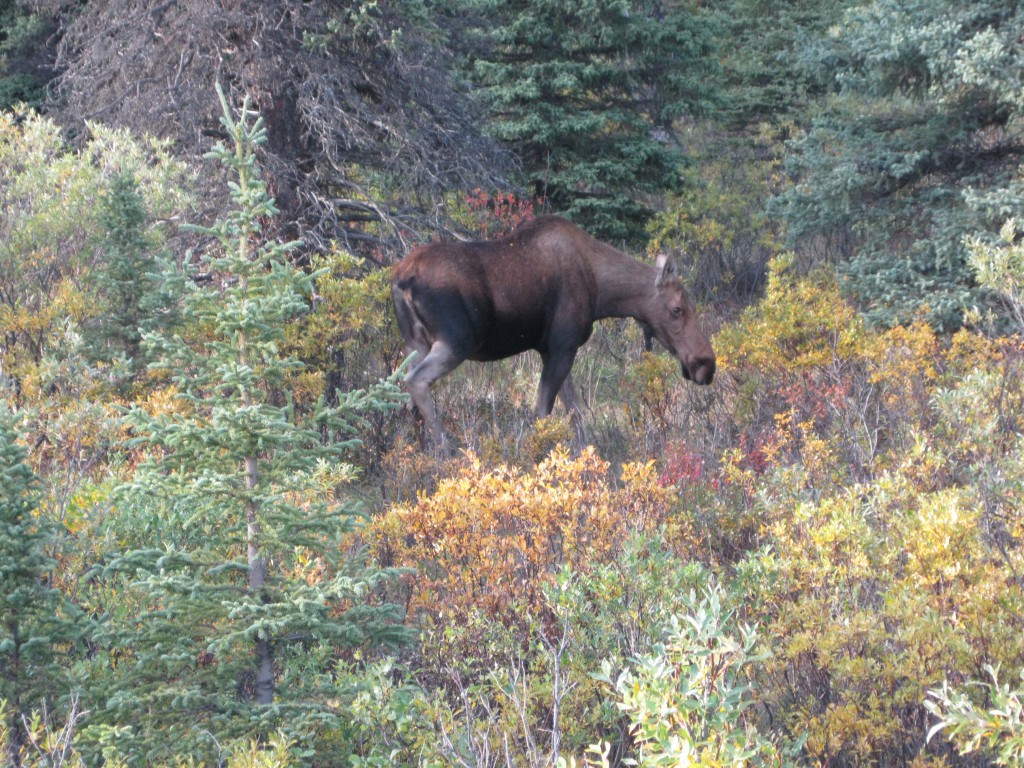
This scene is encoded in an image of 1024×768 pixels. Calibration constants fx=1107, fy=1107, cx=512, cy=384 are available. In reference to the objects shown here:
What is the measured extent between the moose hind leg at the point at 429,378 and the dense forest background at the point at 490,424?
0.90 ft

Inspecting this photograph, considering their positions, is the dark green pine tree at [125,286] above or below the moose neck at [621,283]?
above

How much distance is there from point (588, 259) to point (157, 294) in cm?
396

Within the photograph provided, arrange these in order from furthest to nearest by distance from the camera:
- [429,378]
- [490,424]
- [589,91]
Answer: [589,91] → [490,424] → [429,378]

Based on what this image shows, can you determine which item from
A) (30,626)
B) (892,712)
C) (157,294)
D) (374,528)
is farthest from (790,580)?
(157,294)

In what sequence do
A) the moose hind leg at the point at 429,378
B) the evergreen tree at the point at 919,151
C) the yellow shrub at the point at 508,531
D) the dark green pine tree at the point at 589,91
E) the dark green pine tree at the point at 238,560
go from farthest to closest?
the dark green pine tree at the point at 589,91 < the evergreen tree at the point at 919,151 < the moose hind leg at the point at 429,378 < the yellow shrub at the point at 508,531 < the dark green pine tree at the point at 238,560

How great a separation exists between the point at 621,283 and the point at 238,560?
672cm

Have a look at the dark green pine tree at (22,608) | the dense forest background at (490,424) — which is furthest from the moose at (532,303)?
the dark green pine tree at (22,608)

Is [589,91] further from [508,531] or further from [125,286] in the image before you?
[508,531]

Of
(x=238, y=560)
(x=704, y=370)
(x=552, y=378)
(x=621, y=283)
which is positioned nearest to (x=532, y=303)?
(x=552, y=378)

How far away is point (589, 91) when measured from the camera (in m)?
16.0

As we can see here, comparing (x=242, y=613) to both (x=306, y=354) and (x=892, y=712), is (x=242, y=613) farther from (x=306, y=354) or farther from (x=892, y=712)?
(x=306, y=354)

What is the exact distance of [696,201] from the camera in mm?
17531

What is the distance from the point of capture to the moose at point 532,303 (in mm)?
9375

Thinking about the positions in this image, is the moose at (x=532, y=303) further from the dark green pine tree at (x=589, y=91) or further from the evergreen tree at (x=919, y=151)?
the dark green pine tree at (x=589, y=91)
